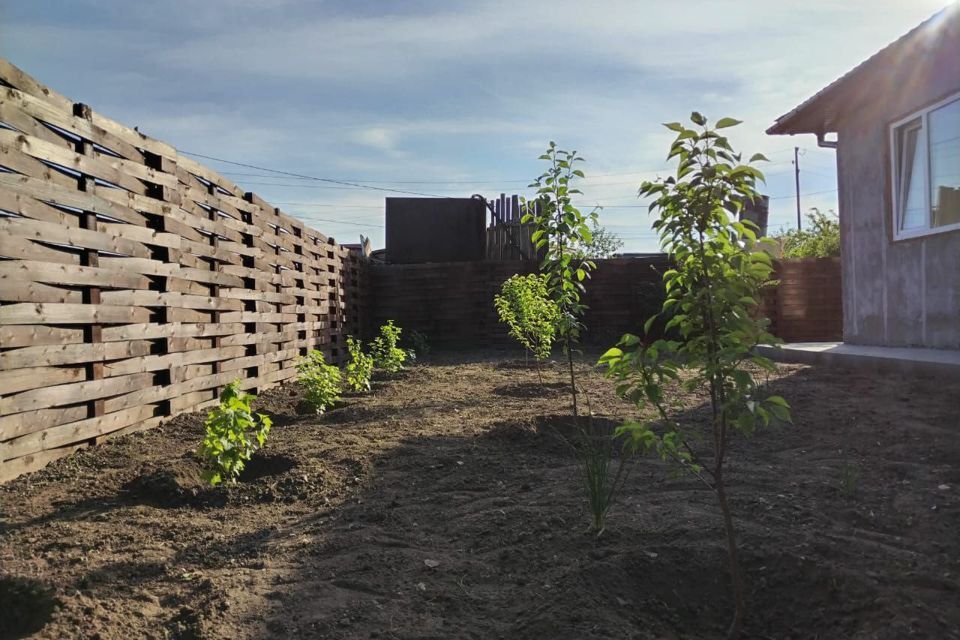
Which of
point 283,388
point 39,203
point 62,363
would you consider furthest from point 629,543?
point 283,388

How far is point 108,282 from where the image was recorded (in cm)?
395

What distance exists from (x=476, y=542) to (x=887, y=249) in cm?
594

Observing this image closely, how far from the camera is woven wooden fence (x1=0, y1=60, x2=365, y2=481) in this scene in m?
3.22

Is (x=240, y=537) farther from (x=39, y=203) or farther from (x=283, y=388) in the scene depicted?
(x=283, y=388)

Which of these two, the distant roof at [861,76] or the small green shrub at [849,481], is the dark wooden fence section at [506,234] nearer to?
the distant roof at [861,76]

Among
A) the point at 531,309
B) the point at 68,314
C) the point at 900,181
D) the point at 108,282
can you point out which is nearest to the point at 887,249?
the point at 900,181

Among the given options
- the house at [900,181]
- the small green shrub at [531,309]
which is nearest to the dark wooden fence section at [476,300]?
the small green shrub at [531,309]

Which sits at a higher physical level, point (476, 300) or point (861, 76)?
point (861, 76)

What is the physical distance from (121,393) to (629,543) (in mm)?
3226

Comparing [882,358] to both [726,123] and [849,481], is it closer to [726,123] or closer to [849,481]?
[849,481]

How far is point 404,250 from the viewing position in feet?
47.3

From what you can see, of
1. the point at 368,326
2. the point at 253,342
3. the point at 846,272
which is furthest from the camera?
the point at 368,326

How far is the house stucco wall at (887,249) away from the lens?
5.78 m

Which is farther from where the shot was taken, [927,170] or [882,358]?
[927,170]
